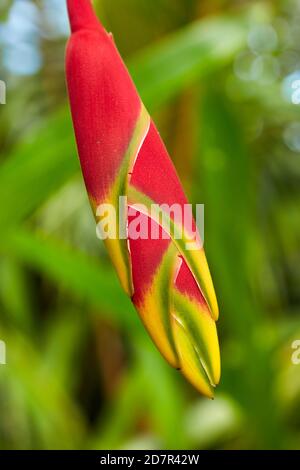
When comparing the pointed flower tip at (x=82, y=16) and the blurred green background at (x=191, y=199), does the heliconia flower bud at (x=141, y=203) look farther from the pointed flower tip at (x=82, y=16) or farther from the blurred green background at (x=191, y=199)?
the blurred green background at (x=191, y=199)

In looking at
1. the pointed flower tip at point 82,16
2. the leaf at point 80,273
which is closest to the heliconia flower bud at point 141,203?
the pointed flower tip at point 82,16

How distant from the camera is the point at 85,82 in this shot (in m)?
0.14

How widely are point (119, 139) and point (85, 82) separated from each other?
14 mm

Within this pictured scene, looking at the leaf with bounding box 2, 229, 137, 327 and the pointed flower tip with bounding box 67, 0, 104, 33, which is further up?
the pointed flower tip with bounding box 67, 0, 104, 33

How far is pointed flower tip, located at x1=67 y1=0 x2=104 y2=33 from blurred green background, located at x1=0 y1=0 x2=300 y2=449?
0.09 m

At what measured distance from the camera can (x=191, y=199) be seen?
Answer: 1.90 feet

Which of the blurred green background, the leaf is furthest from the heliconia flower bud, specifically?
the leaf

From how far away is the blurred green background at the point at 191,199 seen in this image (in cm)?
38

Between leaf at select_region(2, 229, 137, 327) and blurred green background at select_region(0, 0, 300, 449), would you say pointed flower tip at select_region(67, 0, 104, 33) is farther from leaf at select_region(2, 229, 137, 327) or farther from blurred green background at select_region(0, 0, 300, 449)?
leaf at select_region(2, 229, 137, 327)

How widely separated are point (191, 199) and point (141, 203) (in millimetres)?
448

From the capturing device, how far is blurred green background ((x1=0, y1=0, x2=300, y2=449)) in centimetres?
38

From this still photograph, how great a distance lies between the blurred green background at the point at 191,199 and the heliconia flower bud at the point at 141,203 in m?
0.11
